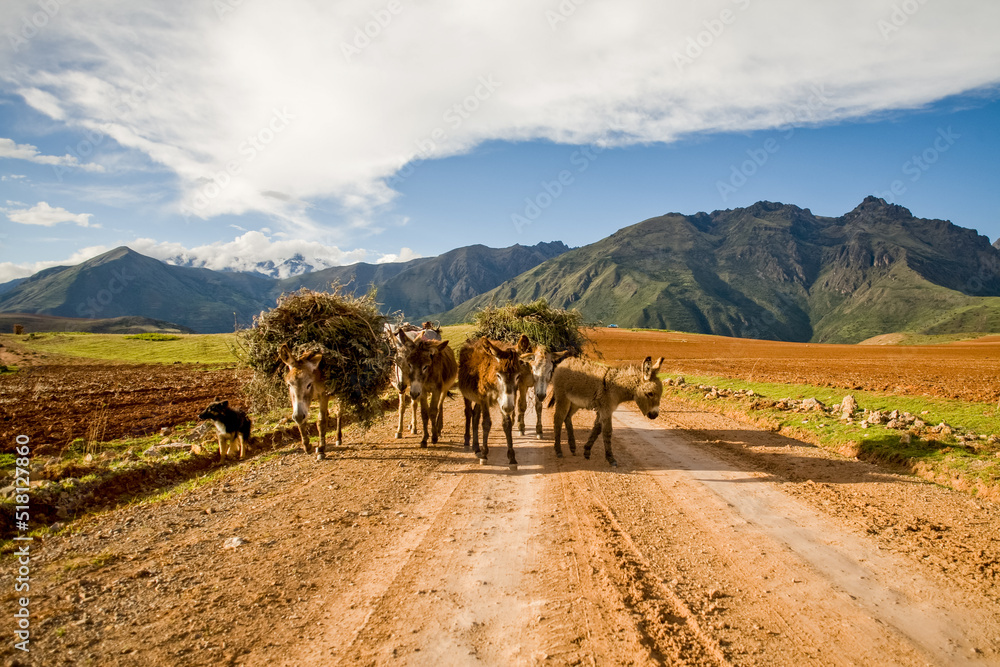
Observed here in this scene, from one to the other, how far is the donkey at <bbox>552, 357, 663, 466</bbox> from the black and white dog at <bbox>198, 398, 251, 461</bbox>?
25.1 feet

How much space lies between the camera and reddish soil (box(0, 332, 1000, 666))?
3.92 m

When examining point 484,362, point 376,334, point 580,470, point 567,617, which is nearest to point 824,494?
point 580,470

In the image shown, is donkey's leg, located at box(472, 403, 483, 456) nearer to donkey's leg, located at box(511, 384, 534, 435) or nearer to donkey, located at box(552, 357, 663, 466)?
donkey's leg, located at box(511, 384, 534, 435)

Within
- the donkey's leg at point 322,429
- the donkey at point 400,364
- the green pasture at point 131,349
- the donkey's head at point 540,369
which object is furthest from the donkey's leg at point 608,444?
the green pasture at point 131,349

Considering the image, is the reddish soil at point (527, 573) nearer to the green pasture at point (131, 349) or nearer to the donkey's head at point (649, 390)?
the donkey's head at point (649, 390)

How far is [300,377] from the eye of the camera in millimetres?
9578

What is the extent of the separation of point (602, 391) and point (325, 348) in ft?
21.5

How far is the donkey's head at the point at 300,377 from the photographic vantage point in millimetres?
9484

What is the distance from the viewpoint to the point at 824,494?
761cm

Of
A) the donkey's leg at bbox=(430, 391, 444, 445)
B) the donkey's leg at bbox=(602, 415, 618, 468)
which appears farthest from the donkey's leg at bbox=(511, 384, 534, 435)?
the donkey's leg at bbox=(602, 415, 618, 468)

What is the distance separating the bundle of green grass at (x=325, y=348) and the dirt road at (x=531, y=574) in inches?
97.9

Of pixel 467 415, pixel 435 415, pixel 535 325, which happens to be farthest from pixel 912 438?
pixel 435 415

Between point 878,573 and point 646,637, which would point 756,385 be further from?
point 646,637

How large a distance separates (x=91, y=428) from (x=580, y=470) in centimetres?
1377
